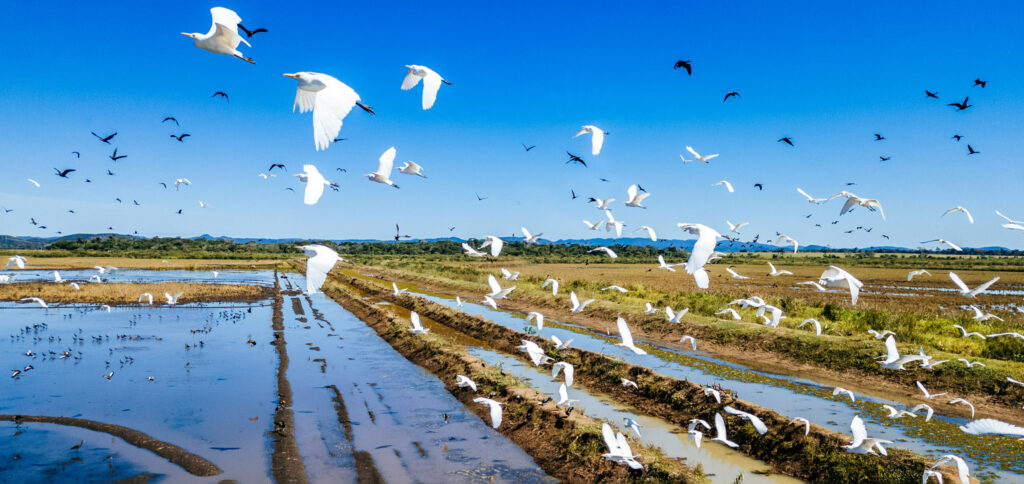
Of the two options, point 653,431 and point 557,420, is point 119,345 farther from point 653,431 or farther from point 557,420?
point 653,431

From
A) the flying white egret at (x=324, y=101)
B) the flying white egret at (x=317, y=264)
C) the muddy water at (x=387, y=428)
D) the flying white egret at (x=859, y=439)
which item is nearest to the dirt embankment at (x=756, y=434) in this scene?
the flying white egret at (x=859, y=439)

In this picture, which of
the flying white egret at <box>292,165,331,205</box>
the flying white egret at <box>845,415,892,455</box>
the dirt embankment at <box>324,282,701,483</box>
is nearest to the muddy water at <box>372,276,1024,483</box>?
the flying white egret at <box>845,415,892,455</box>

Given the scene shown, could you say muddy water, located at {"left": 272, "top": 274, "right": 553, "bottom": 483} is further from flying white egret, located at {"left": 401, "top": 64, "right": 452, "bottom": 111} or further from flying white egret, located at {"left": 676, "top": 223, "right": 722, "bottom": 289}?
flying white egret, located at {"left": 401, "top": 64, "right": 452, "bottom": 111}

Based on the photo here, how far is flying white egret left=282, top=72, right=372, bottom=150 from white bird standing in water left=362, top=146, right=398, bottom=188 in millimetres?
2162

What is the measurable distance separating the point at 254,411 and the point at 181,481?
3355 mm

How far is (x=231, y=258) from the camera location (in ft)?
271

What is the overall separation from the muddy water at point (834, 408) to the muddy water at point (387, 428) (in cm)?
460

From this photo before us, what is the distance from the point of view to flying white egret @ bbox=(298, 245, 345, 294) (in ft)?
17.1

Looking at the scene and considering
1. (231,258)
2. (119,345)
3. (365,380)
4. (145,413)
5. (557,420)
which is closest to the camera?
(557,420)

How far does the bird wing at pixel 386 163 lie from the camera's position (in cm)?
751

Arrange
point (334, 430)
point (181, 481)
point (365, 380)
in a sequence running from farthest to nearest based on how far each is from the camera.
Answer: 1. point (365, 380)
2. point (334, 430)
3. point (181, 481)

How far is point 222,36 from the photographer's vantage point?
483cm

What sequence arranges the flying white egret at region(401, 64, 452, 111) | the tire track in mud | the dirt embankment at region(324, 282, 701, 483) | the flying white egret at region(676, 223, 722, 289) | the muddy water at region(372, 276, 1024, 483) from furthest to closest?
the tire track in mud, the muddy water at region(372, 276, 1024, 483), the dirt embankment at region(324, 282, 701, 483), the flying white egret at region(401, 64, 452, 111), the flying white egret at region(676, 223, 722, 289)

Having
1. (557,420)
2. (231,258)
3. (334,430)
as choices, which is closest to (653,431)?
(557,420)
